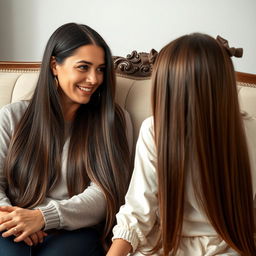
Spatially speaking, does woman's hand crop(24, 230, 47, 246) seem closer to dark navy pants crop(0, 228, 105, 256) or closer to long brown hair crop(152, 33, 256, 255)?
dark navy pants crop(0, 228, 105, 256)

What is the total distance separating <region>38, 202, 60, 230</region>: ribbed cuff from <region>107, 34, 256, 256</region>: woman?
275 mm

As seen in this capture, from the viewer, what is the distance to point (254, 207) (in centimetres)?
122

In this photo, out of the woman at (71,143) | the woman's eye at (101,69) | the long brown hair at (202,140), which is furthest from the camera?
the woman's eye at (101,69)

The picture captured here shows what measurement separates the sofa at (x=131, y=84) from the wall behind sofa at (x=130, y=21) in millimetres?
307

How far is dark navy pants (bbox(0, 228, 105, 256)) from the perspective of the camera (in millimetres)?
1267

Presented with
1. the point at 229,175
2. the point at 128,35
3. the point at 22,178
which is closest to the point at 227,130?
the point at 229,175

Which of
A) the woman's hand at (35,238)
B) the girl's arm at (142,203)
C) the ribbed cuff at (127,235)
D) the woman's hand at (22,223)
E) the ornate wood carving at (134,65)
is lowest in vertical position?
the woman's hand at (35,238)

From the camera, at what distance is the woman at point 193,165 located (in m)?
1.07

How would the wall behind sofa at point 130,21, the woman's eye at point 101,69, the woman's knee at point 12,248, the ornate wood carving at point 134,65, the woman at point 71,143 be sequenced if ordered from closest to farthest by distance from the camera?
the woman's knee at point 12,248 < the woman at point 71,143 < the woman's eye at point 101,69 < the ornate wood carving at point 134,65 < the wall behind sofa at point 130,21

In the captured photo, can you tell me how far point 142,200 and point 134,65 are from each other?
2.20 feet

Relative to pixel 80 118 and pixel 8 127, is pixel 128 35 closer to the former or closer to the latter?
pixel 80 118

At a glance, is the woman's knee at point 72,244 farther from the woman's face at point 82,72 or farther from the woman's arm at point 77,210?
the woman's face at point 82,72

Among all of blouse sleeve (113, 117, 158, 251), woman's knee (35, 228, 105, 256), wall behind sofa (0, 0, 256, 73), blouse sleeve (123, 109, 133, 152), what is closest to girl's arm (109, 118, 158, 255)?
blouse sleeve (113, 117, 158, 251)

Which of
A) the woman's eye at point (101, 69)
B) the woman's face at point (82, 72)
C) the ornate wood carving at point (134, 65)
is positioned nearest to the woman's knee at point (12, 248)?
the woman's face at point (82, 72)
